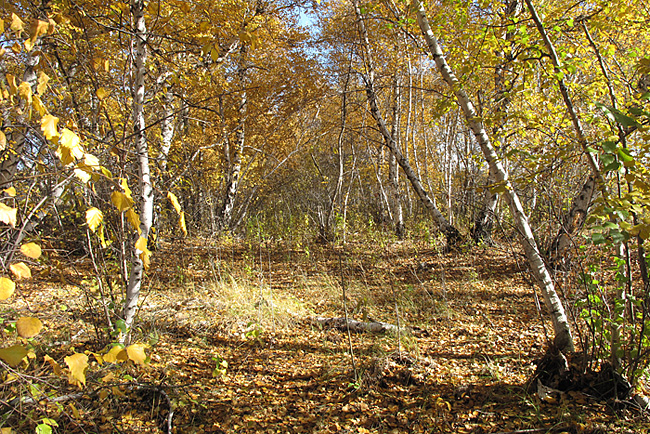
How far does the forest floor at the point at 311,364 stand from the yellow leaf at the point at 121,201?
2.18 feet

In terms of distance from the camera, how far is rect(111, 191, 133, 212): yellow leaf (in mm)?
974

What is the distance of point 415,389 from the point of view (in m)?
2.54

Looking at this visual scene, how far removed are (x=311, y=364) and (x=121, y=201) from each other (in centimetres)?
249

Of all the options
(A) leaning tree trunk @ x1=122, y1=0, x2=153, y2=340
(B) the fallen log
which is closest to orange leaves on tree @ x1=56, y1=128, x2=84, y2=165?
(A) leaning tree trunk @ x1=122, y1=0, x2=153, y2=340

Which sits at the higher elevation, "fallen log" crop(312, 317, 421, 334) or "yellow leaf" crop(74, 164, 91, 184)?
"yellow leaf" crop(74, 164, 91, 184)

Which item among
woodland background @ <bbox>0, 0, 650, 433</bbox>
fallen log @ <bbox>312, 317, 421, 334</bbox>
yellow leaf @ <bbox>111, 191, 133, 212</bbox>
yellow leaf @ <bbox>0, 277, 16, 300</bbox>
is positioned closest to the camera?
yellow leaf @ <bbox>0, 277, 16, 300</bbox>

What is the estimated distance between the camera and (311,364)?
3041mm

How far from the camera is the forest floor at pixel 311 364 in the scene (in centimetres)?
217

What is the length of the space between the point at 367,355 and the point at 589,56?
5477 millimetres

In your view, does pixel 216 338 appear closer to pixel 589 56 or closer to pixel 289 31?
pixel 589 56

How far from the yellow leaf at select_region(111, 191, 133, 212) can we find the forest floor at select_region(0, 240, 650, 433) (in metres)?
0.66

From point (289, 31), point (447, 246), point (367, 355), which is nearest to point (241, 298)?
point (367, 355)

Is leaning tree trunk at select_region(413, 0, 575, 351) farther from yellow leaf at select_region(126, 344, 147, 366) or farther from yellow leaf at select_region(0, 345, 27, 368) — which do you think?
yellow leaf at select_region(0, 345, 27, 368)

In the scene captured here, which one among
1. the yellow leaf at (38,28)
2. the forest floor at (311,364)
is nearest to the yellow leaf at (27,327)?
the forest floor at (311,364)
